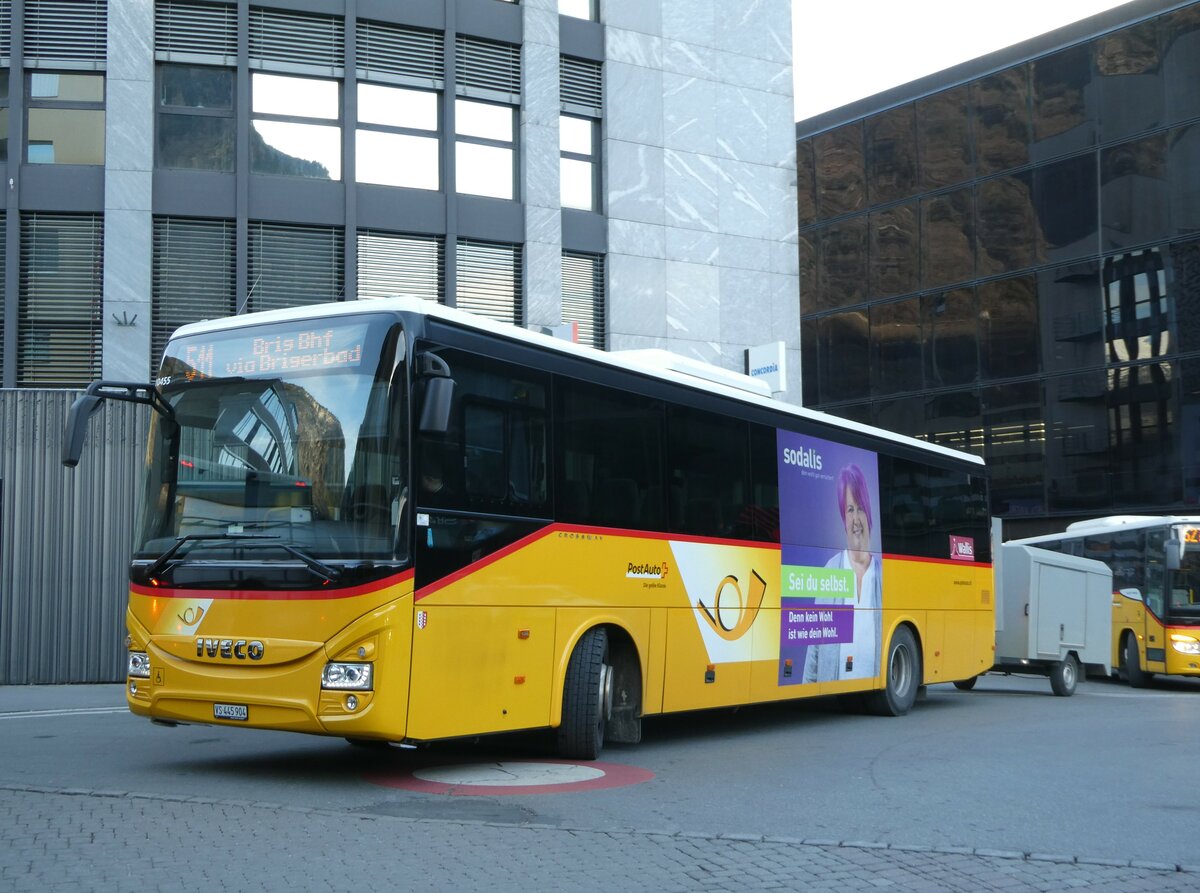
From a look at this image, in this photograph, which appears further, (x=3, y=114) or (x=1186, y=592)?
(x=1186, y=592)

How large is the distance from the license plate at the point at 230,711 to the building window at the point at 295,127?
13.7 meters

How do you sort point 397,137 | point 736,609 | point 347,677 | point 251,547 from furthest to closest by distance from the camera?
point 397,137 → point 736,609 → point 251,547 → point 347,677

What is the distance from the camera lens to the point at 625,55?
2458 centimetres

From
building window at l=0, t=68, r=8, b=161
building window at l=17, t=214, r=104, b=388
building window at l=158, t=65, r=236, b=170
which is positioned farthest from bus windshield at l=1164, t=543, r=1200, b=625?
building window at l=0, t=68, r=8, b=161

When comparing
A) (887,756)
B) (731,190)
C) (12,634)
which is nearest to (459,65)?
(731,190)

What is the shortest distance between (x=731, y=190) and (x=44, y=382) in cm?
1216

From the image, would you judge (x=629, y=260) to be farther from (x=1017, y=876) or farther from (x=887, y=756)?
(x=1017, y=876)

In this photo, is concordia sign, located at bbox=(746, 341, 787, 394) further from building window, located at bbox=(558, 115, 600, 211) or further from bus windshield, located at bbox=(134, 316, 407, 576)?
bus windshield, located at bbox=(134, 316, 407, 576)

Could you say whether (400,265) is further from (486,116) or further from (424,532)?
(424,532)

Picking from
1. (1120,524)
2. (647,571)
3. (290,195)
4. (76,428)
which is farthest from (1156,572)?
(76,428)

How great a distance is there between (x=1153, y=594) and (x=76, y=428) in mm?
20640

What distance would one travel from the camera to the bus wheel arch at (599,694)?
1084 centimetres

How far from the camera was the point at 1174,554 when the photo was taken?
24.4m

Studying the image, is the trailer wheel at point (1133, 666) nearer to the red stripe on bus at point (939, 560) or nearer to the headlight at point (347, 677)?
the red stripe on bus at point (939, 560)
